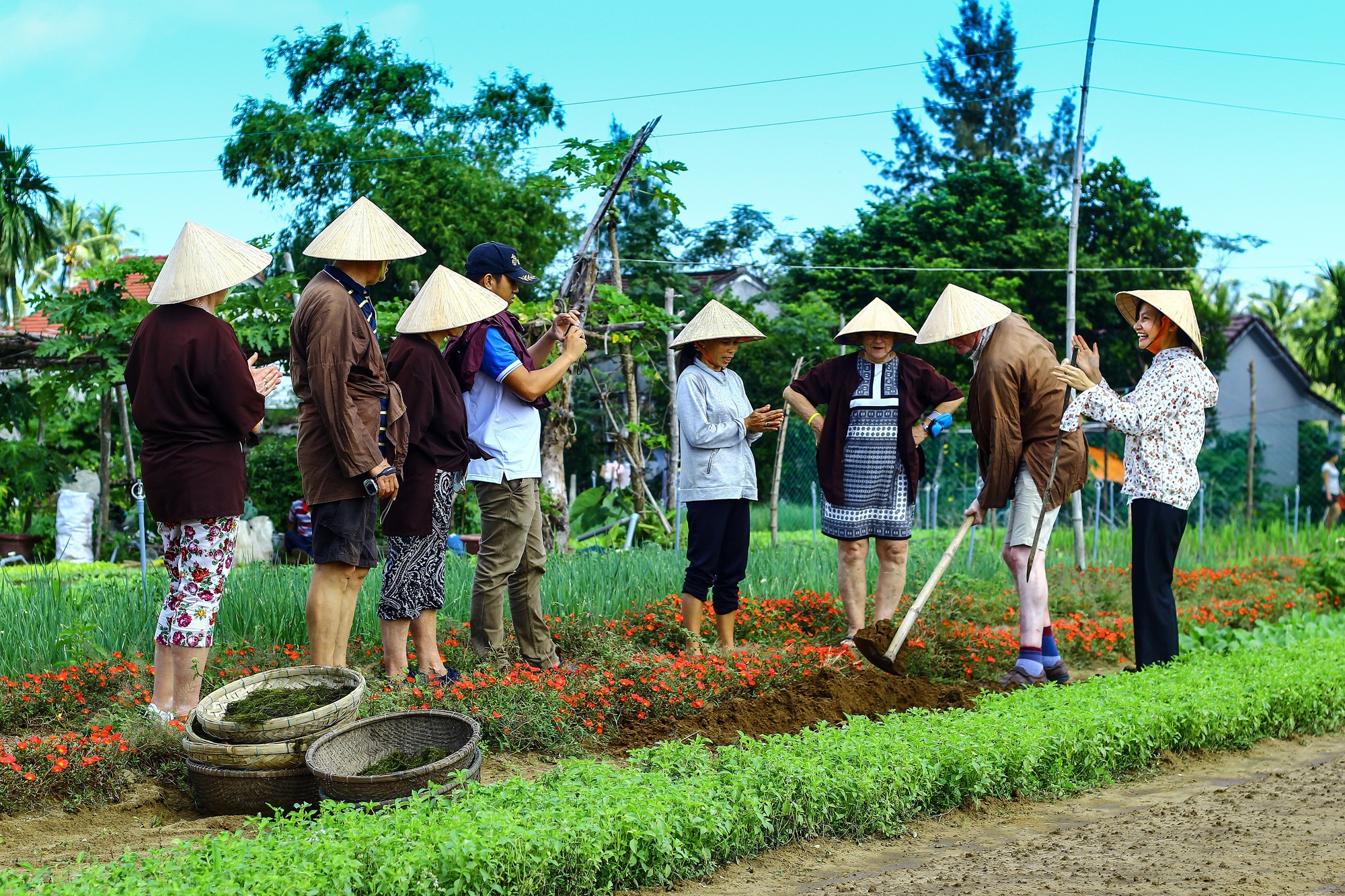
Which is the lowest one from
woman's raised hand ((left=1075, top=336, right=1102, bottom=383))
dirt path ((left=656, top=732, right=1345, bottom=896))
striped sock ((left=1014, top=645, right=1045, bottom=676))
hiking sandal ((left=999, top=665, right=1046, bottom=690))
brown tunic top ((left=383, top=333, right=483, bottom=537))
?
dirt path ((left=656, top=732, right=1345, bottom=896))

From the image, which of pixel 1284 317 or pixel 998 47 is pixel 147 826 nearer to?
pixel 1284 317

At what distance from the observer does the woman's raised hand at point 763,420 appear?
19.1 ft

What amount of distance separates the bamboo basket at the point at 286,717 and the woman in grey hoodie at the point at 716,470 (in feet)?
7.19

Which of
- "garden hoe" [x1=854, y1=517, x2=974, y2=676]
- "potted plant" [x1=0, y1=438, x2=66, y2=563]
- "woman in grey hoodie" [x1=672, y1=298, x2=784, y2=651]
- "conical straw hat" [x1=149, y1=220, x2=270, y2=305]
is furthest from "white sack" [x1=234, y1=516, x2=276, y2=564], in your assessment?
"garden hoe" [x1=854, y1=517, x2=974, y2=676]

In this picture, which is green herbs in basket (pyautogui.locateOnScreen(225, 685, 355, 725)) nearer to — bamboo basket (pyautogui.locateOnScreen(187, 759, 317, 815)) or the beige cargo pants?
bamboo basket (pyautogui.locateOnScreen(187, 759, 317, 815))

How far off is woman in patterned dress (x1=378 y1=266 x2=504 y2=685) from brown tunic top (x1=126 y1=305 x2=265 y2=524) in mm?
797

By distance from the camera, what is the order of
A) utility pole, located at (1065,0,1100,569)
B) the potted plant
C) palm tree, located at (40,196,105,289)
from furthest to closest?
palm tree, located at (40,196,105,289)
the potted plant
utility pole, located at (1065,0,1100,569)

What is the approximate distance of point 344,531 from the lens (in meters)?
4.47

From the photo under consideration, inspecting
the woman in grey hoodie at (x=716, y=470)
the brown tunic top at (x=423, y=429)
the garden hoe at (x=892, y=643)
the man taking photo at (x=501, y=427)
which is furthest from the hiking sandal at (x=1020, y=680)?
the brown tunic top at (x=423, y=429)

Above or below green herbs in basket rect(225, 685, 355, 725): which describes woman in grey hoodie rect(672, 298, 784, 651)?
above

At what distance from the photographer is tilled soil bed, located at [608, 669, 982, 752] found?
4.60 metres

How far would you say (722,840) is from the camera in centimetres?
335

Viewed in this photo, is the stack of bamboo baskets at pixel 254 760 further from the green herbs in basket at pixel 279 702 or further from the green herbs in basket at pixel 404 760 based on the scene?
the green herbs in basket at pixel 404 760

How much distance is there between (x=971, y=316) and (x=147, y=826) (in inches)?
171
